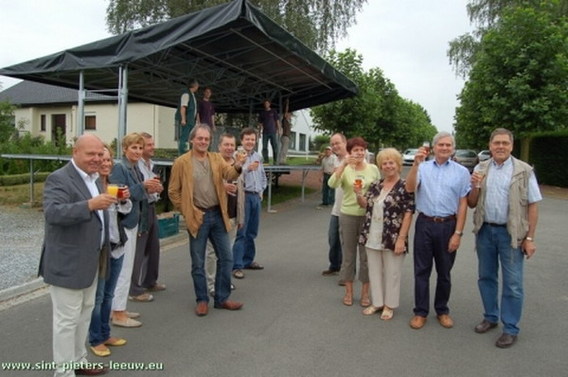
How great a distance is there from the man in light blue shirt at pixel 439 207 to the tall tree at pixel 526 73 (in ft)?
56.9

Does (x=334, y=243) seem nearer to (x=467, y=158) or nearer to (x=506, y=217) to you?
(x=506, y=217)

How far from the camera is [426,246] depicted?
427 cm

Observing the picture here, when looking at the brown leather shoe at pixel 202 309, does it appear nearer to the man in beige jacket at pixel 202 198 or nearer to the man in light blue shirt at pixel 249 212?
the man in beige jacket at pixel 202 198

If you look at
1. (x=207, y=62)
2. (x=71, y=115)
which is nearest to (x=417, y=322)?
(x=207, y=62)

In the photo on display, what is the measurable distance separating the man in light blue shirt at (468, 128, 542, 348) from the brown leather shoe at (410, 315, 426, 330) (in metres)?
0.67

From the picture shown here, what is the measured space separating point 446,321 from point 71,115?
32.1m

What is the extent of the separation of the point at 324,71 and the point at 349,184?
24.5 ft

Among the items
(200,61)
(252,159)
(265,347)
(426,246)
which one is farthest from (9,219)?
(426,246)

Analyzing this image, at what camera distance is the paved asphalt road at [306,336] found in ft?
11.8

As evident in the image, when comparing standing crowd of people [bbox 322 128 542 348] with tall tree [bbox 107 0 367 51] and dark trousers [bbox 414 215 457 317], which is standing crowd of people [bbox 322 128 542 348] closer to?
dark trousers [bbox 414 215 457 317]

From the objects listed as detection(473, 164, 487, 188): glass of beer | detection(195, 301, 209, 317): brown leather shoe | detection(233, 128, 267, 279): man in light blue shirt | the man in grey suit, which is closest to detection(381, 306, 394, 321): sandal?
detection(473, 164, 487, 188): glass of beer

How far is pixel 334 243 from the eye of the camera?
6062mm

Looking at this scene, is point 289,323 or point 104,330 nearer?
point 104,330

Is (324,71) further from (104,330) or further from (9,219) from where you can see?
(104,330)
